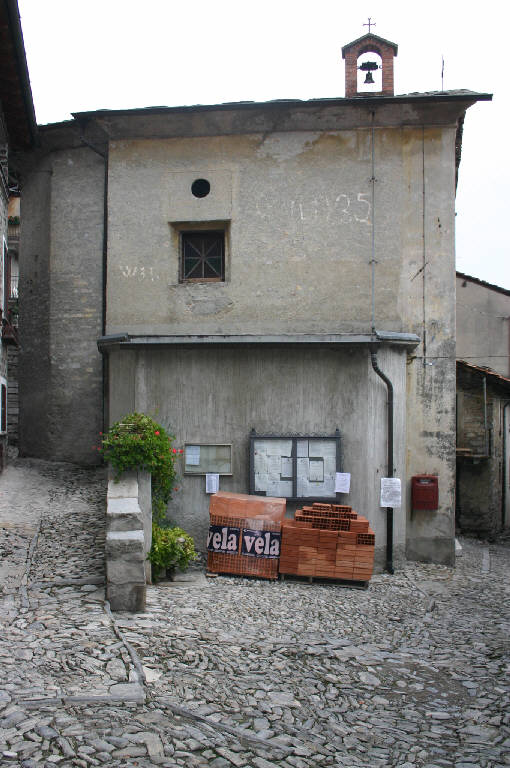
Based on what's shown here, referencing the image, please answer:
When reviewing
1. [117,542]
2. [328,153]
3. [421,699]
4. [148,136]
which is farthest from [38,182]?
[421,699]

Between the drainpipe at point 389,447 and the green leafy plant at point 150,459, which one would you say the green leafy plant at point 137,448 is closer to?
the green leafy plant at point 150,459

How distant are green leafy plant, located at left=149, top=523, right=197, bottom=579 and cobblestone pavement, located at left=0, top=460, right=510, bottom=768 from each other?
1.30 ft

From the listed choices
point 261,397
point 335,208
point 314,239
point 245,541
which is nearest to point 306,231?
point 314,239

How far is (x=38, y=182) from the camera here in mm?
16578

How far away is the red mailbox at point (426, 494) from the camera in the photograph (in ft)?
41.3

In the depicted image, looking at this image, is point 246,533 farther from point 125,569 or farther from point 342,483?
point 125,569

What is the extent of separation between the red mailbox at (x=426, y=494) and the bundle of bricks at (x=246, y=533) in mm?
3327

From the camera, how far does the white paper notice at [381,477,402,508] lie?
38.0 feet

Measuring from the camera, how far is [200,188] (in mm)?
13312

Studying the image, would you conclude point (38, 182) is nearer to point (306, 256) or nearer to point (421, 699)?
point (306, 256)

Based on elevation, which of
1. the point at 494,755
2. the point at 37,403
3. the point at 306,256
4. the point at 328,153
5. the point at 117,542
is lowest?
the point at 494,755

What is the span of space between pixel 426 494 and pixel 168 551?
537cm

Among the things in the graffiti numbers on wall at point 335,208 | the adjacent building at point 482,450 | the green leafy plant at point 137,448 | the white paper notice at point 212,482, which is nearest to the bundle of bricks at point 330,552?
the white paper notice at point 212,482

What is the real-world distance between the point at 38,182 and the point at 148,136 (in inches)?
181
